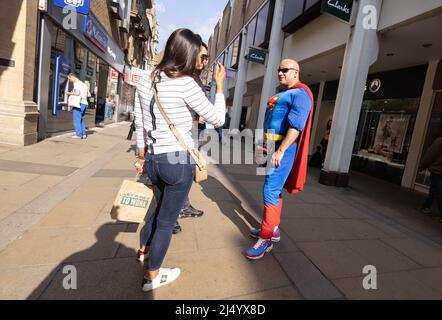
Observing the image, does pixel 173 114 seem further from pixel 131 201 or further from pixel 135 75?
pixel 135 75

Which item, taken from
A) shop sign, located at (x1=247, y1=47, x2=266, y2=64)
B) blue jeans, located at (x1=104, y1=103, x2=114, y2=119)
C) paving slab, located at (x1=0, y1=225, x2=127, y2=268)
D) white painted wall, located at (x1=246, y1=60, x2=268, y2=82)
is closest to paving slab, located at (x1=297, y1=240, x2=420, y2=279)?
paving slab, located at (x1=0, y1=225, x2=127, y2=268)

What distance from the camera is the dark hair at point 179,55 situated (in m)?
1.86

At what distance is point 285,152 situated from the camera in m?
2.68

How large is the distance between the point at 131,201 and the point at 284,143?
1.41 m

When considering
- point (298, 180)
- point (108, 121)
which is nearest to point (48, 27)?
point (298, 180)

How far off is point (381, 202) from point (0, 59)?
8874 mm

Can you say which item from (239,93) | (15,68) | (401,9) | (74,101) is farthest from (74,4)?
(239,93)

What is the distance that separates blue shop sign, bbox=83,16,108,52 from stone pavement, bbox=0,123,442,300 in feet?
22.6

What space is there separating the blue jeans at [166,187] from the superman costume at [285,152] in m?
1.05

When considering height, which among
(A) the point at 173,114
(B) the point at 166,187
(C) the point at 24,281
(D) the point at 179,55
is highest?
(D) the point at 179,55

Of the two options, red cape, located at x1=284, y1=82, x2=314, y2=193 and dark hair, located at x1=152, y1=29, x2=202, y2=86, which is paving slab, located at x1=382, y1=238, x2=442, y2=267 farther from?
dark hair, located at x1=152, y1=29, x2=202, y2=86

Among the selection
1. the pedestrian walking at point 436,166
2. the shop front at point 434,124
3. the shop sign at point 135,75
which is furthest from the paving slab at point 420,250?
the shop front at point 434,124

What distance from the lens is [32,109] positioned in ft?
22.0

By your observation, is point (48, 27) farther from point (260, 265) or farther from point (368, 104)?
point (368, 104)
